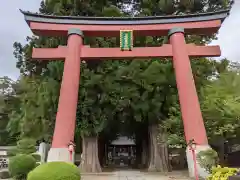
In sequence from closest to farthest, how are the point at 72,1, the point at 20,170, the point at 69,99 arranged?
1. the point at 20,170
2. the point at 69,99
3. the point at 72,1

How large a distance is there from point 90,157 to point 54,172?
8.37 m

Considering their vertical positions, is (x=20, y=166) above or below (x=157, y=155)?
below

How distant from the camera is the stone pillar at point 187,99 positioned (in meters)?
Answer: 10.2

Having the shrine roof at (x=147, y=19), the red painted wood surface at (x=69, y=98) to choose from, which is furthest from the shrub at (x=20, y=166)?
the shrine roof at (x=147, y=19)

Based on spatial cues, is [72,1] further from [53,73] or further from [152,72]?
[152,72]

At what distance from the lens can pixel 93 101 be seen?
1350 cm

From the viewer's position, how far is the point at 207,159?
8.92 m

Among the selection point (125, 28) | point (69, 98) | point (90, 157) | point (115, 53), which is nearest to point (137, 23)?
point (125, 28)

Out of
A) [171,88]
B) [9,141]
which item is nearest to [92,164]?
[171,88]

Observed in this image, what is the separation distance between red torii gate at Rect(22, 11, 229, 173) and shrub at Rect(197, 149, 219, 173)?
1052 mm

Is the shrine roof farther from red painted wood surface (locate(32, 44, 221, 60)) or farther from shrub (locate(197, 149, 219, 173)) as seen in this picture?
shrub (locate(197, 149, 219, 173))

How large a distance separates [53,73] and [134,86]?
4.29 metres

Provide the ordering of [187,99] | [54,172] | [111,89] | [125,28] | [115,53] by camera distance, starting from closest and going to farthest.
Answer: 1. [54,172]
2. [187,99]
3. [115,53]
4. [125,28]
5. [111,89]

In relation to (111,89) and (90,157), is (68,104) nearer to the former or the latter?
(111,89)
